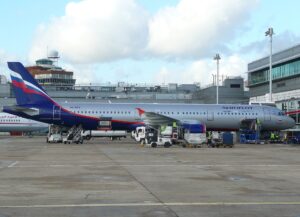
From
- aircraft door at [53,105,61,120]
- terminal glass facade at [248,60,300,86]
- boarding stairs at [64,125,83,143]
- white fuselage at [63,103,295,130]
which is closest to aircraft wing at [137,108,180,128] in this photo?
white fuselage at [63,103,295,130]

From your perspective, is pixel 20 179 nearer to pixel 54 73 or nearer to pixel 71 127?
pixel 71 127

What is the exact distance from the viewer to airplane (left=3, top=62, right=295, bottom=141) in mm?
53844

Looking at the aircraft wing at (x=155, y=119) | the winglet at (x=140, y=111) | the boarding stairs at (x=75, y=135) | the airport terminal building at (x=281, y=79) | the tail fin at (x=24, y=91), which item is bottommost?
the boarding stairs at (x=75, y=135)

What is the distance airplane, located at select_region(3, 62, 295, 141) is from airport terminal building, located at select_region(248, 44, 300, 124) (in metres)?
10.8

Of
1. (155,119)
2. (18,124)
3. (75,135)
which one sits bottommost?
(75,135)

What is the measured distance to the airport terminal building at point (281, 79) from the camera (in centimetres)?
7036

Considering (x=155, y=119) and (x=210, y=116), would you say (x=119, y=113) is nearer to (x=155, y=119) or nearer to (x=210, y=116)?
(x=155, y=119)

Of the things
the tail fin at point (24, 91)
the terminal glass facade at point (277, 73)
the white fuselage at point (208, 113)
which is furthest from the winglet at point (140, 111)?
the terminal glass facade at point (277, 73)

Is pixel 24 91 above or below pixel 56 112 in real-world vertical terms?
above

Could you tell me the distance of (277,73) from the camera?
81000mm

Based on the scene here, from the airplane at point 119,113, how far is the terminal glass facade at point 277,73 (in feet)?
64.2

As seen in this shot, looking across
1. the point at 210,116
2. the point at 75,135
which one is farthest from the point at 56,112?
the point at 210,116

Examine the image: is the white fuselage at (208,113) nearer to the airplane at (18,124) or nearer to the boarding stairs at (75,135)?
the boarding stairs at (75,135)

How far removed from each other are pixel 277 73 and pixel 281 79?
1851mm
